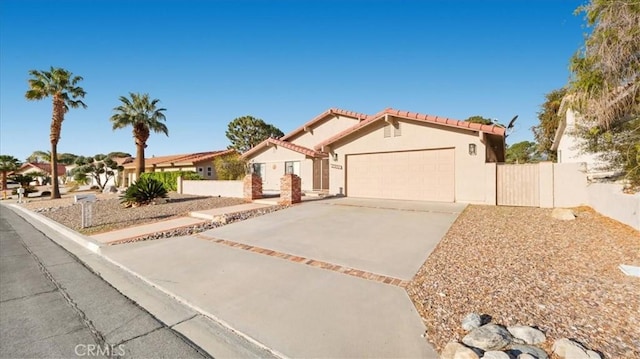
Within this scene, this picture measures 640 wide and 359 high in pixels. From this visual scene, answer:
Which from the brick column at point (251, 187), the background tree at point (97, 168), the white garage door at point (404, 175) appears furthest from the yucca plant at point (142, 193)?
the background tree at point (97, 168)

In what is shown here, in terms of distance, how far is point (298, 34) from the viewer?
14.7 metres

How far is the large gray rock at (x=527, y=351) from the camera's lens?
8.04ft

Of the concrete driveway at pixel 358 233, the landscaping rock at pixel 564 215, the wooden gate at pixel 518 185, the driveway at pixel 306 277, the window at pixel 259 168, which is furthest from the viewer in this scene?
the window at pixel 259 168

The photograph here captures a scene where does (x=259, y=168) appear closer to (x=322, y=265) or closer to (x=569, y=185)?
(x=322, y=265)

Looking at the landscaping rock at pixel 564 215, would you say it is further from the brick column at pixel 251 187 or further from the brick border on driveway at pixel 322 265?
the brick column at pixel 251 187

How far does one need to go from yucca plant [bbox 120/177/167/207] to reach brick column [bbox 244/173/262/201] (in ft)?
15.8

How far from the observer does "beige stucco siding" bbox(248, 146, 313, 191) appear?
61.6 ft

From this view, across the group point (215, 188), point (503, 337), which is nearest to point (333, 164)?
point (215, 188)

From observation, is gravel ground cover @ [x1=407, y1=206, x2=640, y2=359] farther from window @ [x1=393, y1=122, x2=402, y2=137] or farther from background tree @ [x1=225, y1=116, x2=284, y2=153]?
background tree @ [x1=225, y1=116, x2=284, y2=153]

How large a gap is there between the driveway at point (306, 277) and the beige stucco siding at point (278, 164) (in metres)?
9.81

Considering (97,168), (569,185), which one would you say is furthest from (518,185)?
(97,168)

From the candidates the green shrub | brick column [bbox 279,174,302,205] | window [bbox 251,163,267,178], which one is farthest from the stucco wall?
the green shrub

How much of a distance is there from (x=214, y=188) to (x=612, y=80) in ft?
64.2

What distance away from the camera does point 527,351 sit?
8.30 ft
